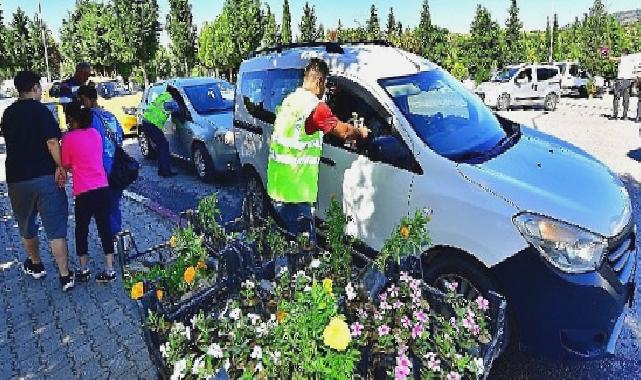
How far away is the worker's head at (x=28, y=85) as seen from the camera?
4.48 metres

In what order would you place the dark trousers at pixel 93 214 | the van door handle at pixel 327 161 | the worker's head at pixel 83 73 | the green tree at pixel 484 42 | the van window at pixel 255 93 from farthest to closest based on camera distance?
the green tree at pixel 484 42, the worker's head at pixel 83 73, the van window at pixel 255 93, the dark trousers at pixel 93 214, the van door handle at pixel 327 161

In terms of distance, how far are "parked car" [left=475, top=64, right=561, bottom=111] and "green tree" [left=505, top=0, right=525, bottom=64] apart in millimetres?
11653

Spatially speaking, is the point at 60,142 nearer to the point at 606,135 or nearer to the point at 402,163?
the point at 402,163

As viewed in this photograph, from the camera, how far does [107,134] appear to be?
5.01m

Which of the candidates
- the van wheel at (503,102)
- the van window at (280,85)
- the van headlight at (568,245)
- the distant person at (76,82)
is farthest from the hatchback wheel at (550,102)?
the van headlight at (568,245)

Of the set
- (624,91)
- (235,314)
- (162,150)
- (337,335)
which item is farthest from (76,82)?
(624,91)

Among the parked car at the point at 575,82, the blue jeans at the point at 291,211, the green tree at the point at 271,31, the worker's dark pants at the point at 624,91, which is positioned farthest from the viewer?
the green tree at the point at 271,31

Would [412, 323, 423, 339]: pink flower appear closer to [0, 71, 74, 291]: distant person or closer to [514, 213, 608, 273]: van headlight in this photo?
[514, 213, 608, 273]: van headlight

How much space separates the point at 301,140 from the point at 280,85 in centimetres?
174

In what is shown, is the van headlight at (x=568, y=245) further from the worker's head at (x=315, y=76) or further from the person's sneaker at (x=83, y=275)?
the person's sneaker at (x=83, y=275)

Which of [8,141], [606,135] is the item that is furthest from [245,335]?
[606,135]

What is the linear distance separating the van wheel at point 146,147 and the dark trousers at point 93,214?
6.08 m

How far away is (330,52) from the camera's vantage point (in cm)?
485

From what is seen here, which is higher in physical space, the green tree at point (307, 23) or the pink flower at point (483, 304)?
the green tree at point (307, 23)
